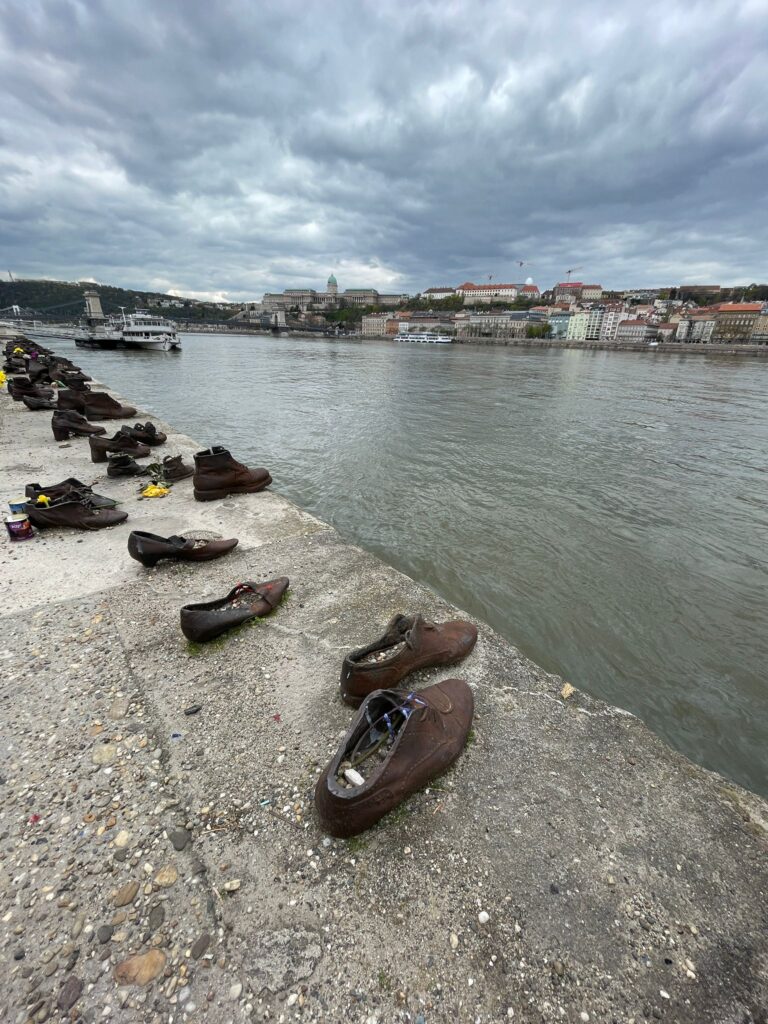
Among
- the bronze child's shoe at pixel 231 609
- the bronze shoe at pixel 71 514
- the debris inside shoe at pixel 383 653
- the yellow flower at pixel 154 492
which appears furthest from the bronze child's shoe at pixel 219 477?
the debris inside shoe at pixel 383 653

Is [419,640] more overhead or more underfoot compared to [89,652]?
more overhead

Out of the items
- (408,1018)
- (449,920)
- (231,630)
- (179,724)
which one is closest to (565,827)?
(449,920)

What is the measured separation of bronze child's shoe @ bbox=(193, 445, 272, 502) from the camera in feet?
18.0

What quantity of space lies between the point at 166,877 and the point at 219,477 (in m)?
4.51

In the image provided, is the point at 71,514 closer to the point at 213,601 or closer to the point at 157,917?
the point at 213,601

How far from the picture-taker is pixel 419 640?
105 inches

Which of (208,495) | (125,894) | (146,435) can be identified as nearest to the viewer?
(125,894)

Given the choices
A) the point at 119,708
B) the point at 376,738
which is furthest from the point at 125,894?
the point at 376,738

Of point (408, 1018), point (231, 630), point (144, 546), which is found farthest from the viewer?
point (144, 546)

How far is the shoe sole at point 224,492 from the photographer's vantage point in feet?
18.0

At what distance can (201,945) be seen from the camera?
4.84ft

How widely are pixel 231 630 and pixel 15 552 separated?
8.91 feet

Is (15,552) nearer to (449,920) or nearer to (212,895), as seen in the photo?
(212,895)

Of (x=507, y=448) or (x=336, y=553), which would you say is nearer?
(x=336, y=553)
